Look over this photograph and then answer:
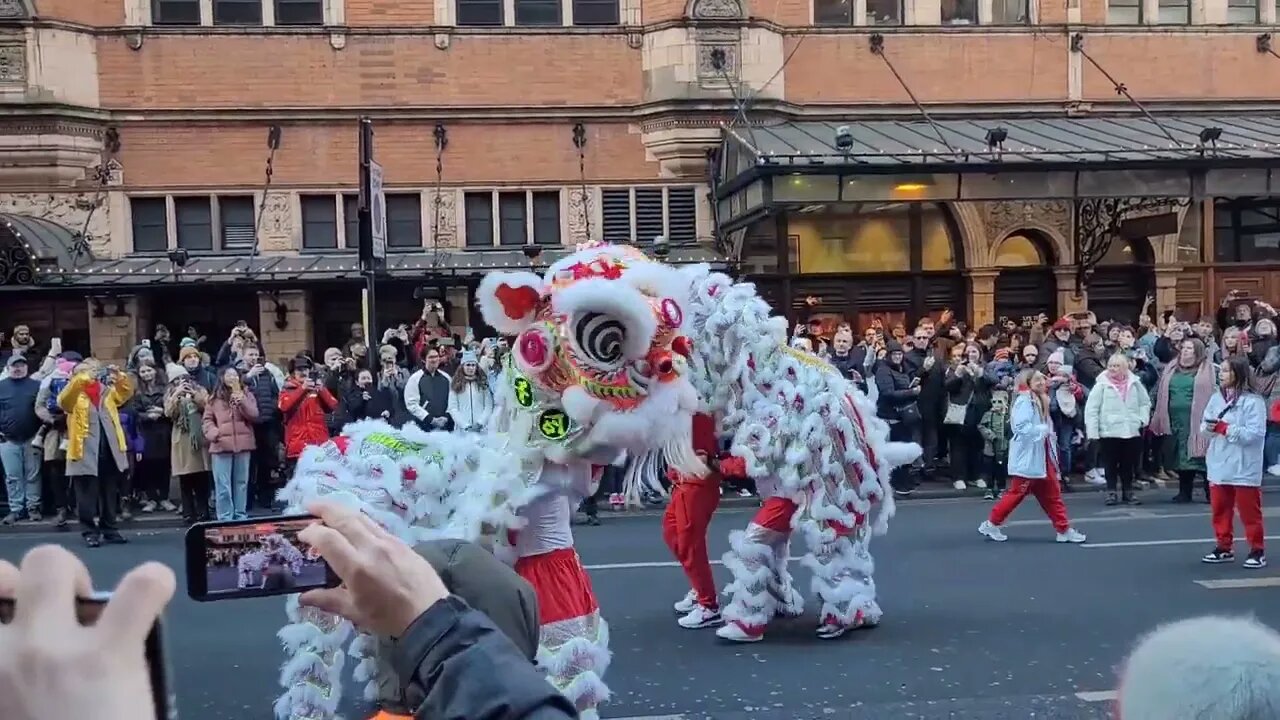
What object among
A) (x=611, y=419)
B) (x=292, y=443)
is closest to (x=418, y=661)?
(x=611, y=419)

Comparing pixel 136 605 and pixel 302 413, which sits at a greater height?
pixel 136 605

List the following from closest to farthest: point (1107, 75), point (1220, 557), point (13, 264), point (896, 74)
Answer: point (1220, 557) < point (13, 264) < point (896, 74) < point (1107, 75)

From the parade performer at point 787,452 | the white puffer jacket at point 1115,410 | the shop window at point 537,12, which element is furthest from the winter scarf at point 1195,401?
the shop window at point 537,12

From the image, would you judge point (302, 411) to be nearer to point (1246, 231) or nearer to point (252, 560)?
Answer: point (252, 560)

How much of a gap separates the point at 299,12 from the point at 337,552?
18.2m

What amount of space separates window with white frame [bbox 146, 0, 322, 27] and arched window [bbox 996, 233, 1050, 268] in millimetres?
11463

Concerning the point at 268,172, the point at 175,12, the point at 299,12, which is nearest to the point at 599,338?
the point at 268,172

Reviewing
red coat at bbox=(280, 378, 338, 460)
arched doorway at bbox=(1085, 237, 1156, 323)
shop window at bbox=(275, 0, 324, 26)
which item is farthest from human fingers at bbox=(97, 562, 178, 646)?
arched doorway at bbox=(1085, 237, 1156, 323)

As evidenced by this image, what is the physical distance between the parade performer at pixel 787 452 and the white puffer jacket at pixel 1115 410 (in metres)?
5.70

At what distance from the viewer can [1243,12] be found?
2027cm

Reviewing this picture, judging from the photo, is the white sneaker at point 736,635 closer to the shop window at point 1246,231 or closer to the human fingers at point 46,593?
the human fingers at point 46,593

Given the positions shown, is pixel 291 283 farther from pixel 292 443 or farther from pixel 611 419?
pixel 611 419

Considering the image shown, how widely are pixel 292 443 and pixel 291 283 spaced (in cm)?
646

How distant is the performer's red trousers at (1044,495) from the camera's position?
378 inches
